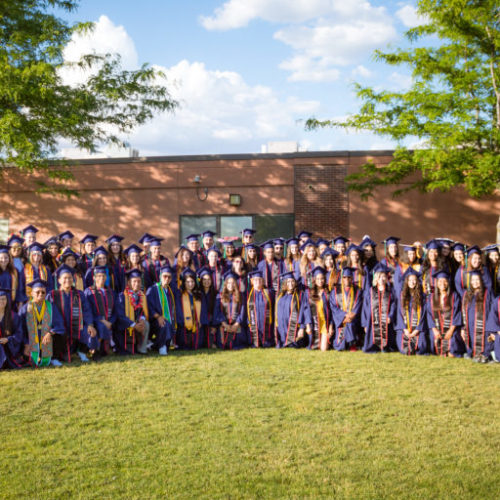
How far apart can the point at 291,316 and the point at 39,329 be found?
3447 millimetres

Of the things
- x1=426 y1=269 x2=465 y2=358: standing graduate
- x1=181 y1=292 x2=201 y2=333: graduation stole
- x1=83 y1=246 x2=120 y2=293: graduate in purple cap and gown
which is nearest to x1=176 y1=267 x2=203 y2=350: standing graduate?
x1=181 y1=292 x2=201 y2=333: graduation stole

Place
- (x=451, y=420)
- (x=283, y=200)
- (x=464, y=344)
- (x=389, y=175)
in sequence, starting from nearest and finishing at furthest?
(x=451, y=420)
(x=464, y=344)
(x=389, y=175)
(x=283, y=200)

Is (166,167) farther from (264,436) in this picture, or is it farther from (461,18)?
(264,436)

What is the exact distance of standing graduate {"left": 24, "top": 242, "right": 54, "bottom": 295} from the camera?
7.91 meters

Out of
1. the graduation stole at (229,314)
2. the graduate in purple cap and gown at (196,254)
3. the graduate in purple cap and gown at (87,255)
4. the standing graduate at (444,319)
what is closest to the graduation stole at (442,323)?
the standing graduate at (444,319)

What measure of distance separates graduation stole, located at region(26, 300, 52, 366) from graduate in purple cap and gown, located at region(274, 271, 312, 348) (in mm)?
3163

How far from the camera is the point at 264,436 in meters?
4.19

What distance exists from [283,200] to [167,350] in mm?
8106

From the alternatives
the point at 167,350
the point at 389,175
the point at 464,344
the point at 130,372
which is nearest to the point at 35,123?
the point at 167,350

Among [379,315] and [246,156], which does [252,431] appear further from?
[246,156]

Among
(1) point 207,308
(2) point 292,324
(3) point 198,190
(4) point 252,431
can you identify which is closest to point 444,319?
(2) point 292,324

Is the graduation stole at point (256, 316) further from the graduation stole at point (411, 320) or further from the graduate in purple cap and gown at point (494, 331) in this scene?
the graduate in purple cap and gown at point (494, 331)

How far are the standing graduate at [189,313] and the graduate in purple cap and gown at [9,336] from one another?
2201 millimetres

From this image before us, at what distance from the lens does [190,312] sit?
26.4ft
